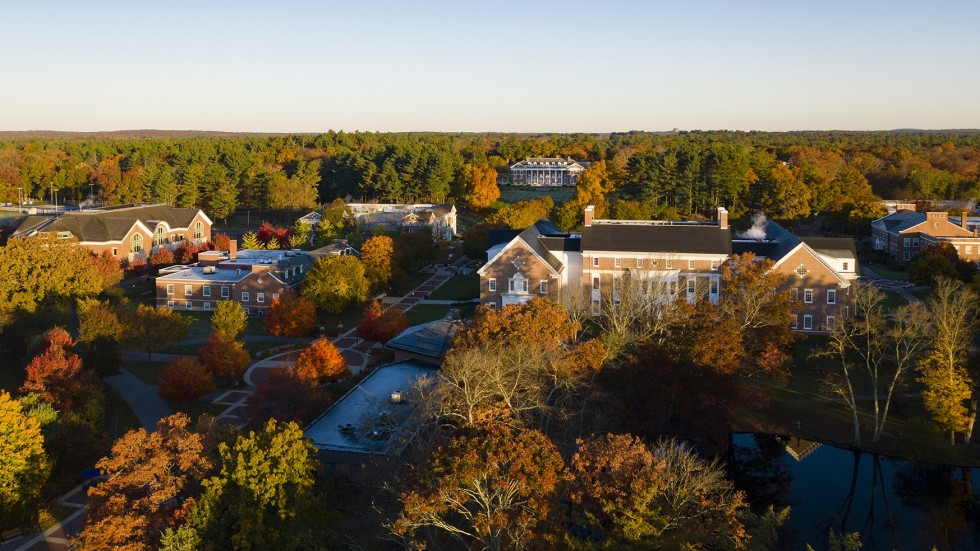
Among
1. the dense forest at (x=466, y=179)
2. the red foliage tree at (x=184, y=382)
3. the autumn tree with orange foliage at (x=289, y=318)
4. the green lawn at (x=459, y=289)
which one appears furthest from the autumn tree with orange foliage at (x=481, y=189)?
the red foliage tree at (x=184, y=382)

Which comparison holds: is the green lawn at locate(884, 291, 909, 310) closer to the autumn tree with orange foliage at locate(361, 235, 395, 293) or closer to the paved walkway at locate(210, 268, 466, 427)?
the paved walkway at locate(210, 268, 466, 427)

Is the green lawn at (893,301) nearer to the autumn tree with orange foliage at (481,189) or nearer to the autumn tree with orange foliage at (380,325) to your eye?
the autumn tree with orange foliage at (380,325)

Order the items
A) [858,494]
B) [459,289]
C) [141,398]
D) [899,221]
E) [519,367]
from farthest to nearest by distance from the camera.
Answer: [899,221], [459,289], [141,398], [858,494], [519,367]

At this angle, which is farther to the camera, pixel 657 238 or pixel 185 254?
pixel 185 254

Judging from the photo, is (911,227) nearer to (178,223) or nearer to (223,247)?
(223,247)

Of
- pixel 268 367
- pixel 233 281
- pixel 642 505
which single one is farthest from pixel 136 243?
pixel 642 505

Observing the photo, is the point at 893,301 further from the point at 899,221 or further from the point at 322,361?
the point at 322,361

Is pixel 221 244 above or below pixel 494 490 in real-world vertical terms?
below

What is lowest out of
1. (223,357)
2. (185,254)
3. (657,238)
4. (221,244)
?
(223,357)
